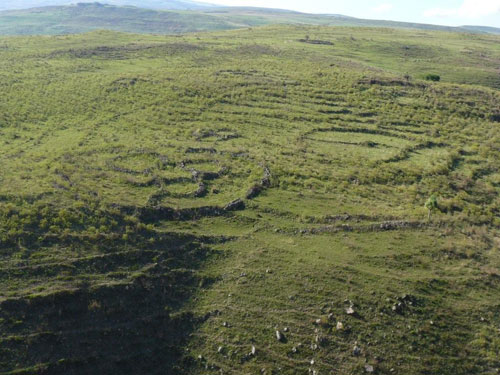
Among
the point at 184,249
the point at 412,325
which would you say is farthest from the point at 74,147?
the point at 412,325

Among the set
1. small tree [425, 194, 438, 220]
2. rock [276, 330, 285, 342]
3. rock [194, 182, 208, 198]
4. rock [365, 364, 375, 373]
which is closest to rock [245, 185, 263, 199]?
rock [194, 182, 208, 198]

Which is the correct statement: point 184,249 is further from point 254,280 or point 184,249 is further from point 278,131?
→ point 278,131

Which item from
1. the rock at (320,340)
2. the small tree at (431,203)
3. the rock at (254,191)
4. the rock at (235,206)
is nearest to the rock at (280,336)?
the rock at (320,340)

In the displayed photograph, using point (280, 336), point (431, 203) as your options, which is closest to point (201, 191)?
point (280, 336)

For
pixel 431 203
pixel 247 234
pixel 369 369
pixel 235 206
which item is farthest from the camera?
pixel 235 206

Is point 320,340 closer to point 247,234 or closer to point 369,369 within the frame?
point 369,369
